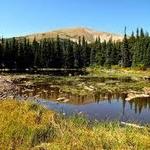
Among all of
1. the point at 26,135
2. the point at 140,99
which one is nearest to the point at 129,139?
the point at 26,135

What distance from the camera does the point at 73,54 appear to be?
509ft

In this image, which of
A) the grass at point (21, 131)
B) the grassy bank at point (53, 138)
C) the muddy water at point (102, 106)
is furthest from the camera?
the muddy water at point (102, 106)

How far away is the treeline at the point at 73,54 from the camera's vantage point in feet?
395

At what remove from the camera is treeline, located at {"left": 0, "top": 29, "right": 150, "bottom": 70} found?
395ft

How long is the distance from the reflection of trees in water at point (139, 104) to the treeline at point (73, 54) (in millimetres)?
74923

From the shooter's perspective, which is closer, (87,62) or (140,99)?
(140,99)

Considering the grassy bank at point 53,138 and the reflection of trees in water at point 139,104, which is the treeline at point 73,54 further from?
the grassy bank at point 53,138

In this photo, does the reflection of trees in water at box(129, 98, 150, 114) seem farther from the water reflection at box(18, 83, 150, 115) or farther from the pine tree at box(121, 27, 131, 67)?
the pine tree at box(121, 27, 131, 67)

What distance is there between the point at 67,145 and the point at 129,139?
2.24 metres

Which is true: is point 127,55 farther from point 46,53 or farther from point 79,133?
point 79,133

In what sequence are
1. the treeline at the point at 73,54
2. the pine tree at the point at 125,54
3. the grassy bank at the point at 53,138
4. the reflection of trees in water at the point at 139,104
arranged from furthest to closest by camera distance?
1. the pine tree at the point at 125,54
2. the treeline at the point at 73,54
3. the reflection of trees in water at the point at 139,104
4. the grassy bank at the point at 53,138

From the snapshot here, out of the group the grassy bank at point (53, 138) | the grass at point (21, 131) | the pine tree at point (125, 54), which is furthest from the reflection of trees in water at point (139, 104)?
the pine tree at point (125, 54)

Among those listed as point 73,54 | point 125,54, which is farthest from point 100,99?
point 73,54

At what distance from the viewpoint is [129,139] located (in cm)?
1170
